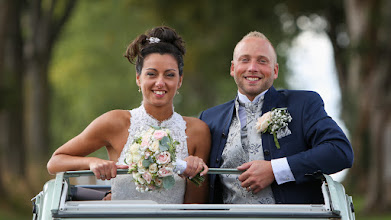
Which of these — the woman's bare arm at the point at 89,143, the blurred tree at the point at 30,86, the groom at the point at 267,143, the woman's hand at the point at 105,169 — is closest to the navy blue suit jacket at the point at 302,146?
the groom at the point at 267,143

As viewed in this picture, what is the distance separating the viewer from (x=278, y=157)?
4980mm

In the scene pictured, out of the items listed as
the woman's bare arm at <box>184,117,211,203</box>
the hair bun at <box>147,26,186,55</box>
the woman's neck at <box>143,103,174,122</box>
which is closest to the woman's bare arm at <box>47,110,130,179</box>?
the woman's neck at <box>143,103,174,122</box>

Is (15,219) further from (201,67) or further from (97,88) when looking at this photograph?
(97,88)

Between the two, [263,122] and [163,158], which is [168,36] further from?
[163,158]

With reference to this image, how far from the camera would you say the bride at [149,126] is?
15.9ft

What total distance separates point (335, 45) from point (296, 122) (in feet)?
49.4

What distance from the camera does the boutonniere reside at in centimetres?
503

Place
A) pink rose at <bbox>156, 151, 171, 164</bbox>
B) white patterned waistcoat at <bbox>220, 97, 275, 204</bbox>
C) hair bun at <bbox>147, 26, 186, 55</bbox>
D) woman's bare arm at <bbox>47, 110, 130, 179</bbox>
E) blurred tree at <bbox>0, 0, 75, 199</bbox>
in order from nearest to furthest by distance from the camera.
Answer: pink rose at <bbox>156, 151, 171, 164</bbox> < woman's bare arm at <bbox>47, 110, 130, 179</bbox> < white patterned waistcoat at <bbox>220, 97, 275, 204</bbox> < hair bun at <bbox>147, 26, 186, 55</bbox> < blurred tree at <bbox>0, 0, 75, 199</bbox>

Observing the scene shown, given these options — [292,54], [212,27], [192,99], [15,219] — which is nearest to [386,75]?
[212,27]

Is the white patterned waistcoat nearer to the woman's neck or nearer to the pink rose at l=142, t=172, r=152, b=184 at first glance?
the woman's neck

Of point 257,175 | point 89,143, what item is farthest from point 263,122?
point 89,143

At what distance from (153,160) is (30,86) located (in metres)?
15.9

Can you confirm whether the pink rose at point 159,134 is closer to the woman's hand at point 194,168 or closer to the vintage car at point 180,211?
the woman's hand at point 194,168

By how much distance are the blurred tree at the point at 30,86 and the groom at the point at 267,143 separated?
38.9 feet
